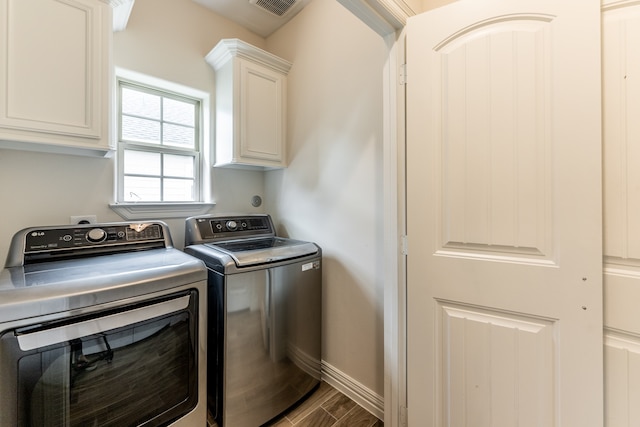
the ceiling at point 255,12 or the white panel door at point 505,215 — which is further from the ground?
the ceiling at point 255,12

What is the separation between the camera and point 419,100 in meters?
1.11

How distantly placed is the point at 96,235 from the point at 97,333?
27.3 inches

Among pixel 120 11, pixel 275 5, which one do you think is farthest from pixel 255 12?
pixel 120 11

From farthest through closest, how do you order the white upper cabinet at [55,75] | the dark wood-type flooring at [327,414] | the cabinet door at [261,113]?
the cabinet door at [261,113] → the dark wood-type flooring at [327,414] → the white upper cabinet at [55,75]

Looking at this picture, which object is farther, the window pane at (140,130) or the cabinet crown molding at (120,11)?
the window pane at (140,130)

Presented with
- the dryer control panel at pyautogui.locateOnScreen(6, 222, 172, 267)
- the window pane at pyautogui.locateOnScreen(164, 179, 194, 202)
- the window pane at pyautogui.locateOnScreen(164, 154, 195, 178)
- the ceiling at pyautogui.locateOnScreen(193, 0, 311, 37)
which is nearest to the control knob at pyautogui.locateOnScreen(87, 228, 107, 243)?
the dryer control panel at pyautogui.locateOnScreen(6, 222, 172, 267)

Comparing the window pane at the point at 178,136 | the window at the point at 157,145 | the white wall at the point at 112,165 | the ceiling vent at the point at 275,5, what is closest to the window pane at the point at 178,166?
the window at the point at 157,145

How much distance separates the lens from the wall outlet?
5.11 feet

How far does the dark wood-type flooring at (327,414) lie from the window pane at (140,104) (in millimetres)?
2109

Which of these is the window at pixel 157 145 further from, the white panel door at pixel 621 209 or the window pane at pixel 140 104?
the white panel door at pixel 621 209

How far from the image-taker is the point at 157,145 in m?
2.00

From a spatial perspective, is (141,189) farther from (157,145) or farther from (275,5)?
(275,5)

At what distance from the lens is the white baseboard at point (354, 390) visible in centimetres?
154

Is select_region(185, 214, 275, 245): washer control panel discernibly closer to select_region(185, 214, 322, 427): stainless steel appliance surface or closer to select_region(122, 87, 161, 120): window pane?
select_region(185, 214, 322, 427): stainless steel appliance surface
